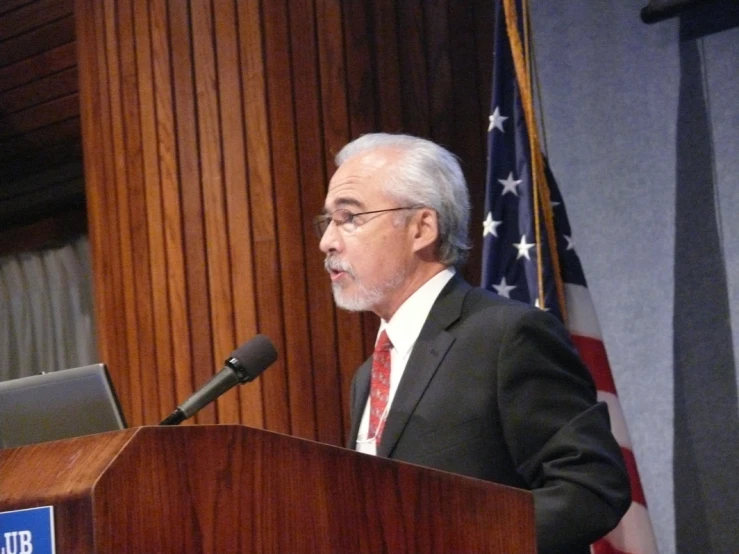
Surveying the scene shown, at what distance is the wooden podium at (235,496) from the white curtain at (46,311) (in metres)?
4.62

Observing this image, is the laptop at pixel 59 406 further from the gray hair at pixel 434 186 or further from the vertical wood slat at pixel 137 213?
the vertical wood slat at pixel 137 213

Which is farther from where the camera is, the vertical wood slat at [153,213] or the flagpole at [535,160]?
the vertical wood slat at [153,213]

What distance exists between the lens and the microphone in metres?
1.57

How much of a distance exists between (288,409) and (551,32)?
5.06ft

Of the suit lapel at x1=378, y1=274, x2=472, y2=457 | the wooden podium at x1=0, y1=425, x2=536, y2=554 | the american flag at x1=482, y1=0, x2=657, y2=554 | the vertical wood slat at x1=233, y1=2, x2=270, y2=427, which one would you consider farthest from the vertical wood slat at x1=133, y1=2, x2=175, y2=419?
the wooden podium at x1=0, y1=425, x2=536, y2=554

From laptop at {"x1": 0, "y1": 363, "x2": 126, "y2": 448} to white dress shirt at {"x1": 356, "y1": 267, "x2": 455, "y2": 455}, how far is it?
67 centimetres

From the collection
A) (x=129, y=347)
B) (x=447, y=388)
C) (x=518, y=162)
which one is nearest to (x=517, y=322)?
(x=447, y=388)

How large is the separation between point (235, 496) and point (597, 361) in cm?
176

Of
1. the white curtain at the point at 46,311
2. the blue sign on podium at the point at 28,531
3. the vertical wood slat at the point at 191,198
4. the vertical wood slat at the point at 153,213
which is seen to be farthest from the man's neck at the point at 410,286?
the white curtain at the point at 46,311

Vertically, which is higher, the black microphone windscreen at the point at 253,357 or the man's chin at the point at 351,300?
the man's chin at the point at 351,300

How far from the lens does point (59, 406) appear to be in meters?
1.64

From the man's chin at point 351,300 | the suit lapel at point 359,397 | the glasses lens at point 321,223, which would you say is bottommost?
the suit lapel at point 359,397

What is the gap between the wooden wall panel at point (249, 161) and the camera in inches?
138

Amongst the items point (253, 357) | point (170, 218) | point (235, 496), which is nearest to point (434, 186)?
point (253, 357)
